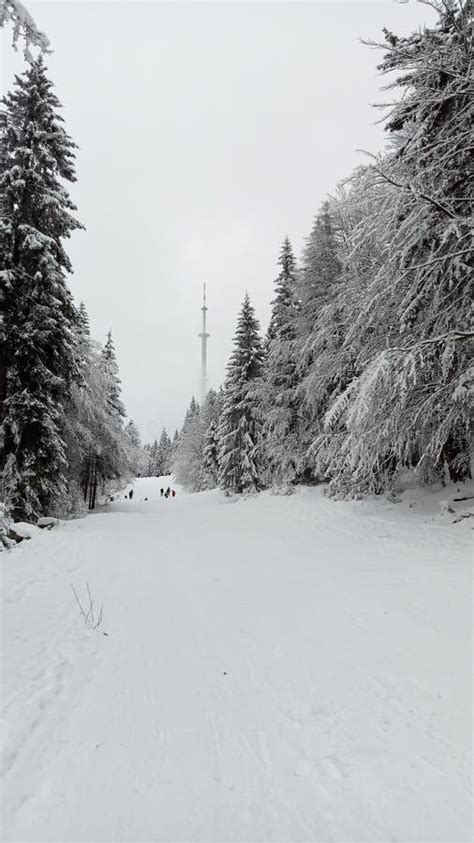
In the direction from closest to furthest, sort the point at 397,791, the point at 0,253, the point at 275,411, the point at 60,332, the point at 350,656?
the point at 397,791
the point at 350,656
the point at 0,253
the point at 60,332
the point at 275,411

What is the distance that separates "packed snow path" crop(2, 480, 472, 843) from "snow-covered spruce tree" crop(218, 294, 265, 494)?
16121 millimetres

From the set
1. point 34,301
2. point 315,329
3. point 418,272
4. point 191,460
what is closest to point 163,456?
point 191,460

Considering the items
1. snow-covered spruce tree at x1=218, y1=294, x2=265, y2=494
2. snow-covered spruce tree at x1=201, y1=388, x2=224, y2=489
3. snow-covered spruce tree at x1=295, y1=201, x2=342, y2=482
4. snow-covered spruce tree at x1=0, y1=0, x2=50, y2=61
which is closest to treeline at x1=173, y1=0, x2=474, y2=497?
snow-covered spruce tree at x1=295, y1=201, x2=342, y2=482

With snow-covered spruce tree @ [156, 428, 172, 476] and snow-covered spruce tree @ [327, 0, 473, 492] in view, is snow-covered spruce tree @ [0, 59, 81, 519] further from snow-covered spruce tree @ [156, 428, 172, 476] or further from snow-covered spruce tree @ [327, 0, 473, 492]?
snow-covered spruce tree @ [156, 428, 172, 476]

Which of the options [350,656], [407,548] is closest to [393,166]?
[407,548]

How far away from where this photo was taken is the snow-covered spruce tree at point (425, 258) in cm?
689

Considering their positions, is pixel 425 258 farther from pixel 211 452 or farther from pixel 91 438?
pixel 211 452

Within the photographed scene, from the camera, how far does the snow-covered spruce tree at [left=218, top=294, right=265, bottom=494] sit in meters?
23.1

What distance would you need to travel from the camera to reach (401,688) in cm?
340

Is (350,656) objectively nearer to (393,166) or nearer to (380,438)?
(380,438)

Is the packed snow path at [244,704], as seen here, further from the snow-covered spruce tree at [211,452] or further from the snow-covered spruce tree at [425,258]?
the snow-covered spruce tree at [211,452]

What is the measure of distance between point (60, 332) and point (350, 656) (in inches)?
431

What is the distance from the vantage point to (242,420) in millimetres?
23875

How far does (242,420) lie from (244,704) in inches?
817
